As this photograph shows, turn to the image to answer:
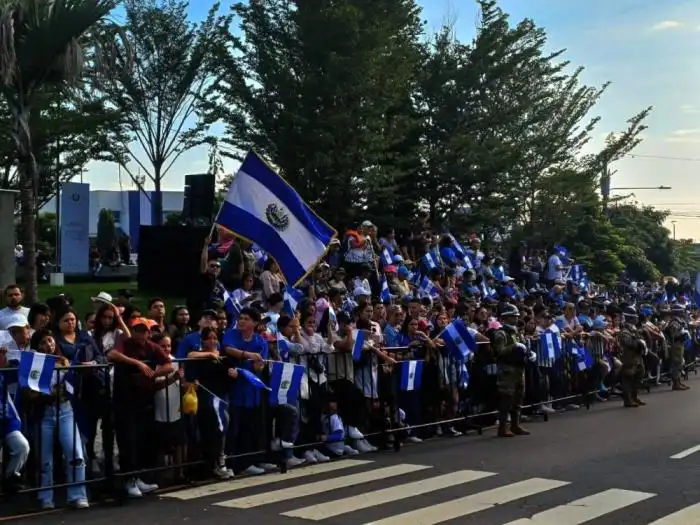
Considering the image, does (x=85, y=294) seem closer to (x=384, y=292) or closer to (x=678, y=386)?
(x=384, y=292)

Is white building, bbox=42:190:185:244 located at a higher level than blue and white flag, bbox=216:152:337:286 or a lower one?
higher

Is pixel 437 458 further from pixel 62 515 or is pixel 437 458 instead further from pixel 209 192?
pixel 209 192

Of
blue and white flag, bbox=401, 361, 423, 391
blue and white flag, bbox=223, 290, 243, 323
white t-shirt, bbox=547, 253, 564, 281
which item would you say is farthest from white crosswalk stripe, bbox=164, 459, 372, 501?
white t-shirt, bbox=547, 253, 564, 281

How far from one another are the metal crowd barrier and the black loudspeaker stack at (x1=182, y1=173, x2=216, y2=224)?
10648mm

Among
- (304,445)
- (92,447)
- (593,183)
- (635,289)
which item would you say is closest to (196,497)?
(92,447)

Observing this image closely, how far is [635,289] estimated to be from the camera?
1549 inches

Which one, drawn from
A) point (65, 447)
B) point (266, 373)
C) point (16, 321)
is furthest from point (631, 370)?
point (16, 321)

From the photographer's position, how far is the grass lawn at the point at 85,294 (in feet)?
67.3

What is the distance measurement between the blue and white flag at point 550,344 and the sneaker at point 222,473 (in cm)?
750

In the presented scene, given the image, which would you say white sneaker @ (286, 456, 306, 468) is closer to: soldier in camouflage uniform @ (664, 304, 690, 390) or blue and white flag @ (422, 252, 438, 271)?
blue and white flag @ (422, 252, 438, 271)

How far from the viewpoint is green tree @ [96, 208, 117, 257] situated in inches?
1391

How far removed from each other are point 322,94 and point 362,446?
446 inches

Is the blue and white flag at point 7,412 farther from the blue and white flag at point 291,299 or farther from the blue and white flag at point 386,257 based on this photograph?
the blue and white flag at point 386,257

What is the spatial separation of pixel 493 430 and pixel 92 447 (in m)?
6.75
